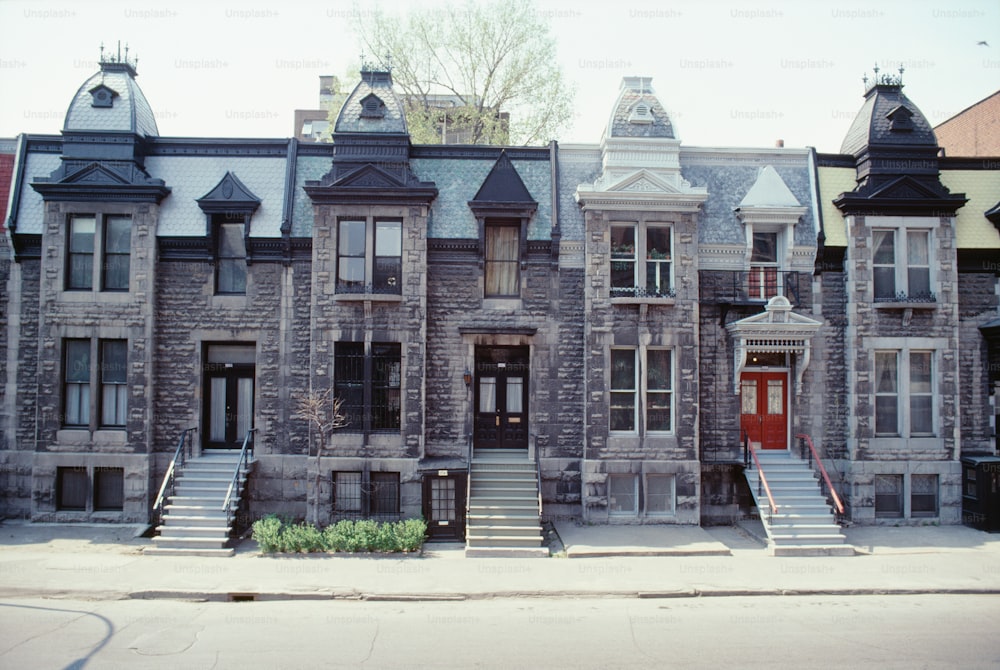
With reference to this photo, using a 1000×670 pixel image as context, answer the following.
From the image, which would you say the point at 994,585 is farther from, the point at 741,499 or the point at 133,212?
the point at 133,212

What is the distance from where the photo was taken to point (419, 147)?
59.4 feet

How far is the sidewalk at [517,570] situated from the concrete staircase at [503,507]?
0.43 m

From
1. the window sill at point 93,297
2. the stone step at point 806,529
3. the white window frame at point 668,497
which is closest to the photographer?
the stone step at point 806,529

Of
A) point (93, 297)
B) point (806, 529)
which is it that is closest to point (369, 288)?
point (93, 297)

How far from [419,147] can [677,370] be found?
907 centimetres

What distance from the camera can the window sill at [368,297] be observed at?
16.8 meters

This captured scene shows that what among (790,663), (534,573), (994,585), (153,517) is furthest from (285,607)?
(994,585)

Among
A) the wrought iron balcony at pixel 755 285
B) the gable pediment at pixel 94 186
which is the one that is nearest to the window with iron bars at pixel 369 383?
the gable pediment at pixel 94 186

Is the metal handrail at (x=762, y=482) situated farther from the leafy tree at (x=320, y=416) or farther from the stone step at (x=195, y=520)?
the stone step at (x=195, y=520)

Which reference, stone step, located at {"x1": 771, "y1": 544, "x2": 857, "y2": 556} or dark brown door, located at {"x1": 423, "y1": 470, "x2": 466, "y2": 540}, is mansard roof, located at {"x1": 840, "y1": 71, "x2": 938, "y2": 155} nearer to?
stone step, located at {"x1": 771, "y1": 544, "x2": 857, "y2": 556}

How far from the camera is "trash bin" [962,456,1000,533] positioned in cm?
1694

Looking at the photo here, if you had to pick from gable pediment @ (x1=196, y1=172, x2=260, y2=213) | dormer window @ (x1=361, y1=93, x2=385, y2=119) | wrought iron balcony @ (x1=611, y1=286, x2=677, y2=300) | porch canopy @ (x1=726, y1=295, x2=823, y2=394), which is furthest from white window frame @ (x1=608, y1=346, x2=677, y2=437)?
gable pediment @ (x1=196, y1=172, x2=260, y2=213)

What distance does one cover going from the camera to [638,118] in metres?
17.8

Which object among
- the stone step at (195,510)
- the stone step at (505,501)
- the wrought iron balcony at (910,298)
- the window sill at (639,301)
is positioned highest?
the wrought iron balcony at (910,298)
